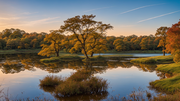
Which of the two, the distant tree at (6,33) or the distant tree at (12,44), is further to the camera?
the distant tree at (6,33)

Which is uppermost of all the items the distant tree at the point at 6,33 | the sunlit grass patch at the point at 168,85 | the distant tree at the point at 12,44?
the distant tree at the point at 6,33

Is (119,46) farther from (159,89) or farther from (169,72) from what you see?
(159,89)

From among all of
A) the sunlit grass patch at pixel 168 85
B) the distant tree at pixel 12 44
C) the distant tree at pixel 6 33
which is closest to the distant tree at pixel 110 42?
the distant tree at pixel 12 44

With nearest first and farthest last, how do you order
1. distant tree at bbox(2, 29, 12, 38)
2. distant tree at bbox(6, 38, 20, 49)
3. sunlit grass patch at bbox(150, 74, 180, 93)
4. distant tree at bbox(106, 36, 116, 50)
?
sunlit grass patch at bbox(150, 74, 180, 93)
distant tree at bbox(6, 38, 20, 49)
distant tree at bbox(106, 36, 116, 50)
distant tree at bbox(2, 29, 12, 38)

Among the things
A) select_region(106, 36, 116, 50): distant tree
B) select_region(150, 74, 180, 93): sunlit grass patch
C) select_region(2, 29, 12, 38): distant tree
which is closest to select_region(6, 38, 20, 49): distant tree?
select_region(2, 29, 12, 38): distant tree

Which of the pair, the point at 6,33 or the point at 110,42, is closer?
the point at 110,42

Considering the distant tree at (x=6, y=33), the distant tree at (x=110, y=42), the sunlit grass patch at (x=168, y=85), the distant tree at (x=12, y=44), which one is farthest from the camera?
the distant tree at (x=6, y=33)

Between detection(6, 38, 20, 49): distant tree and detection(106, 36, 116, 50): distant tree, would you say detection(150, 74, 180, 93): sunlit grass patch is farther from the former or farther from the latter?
detection(6, 38, 20, 49): distant tree

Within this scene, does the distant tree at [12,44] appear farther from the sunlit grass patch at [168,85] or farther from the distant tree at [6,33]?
the sunlit grass patch at [168,85]

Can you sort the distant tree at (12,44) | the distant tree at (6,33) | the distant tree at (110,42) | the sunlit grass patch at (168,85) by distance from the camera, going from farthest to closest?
the distant tree at (6,33) → the distant tree at (110,42) → the distant tree at (12,44) → the sunlit grass patch at (168,85)

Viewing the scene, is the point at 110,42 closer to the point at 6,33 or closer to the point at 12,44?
the point at 12,44

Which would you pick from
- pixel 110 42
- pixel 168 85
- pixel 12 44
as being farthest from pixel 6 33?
pixel 168 85

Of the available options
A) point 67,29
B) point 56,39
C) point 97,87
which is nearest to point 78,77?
point 97,87

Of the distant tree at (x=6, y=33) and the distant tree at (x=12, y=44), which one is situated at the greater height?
the distant tree at (x=6, y=33)
